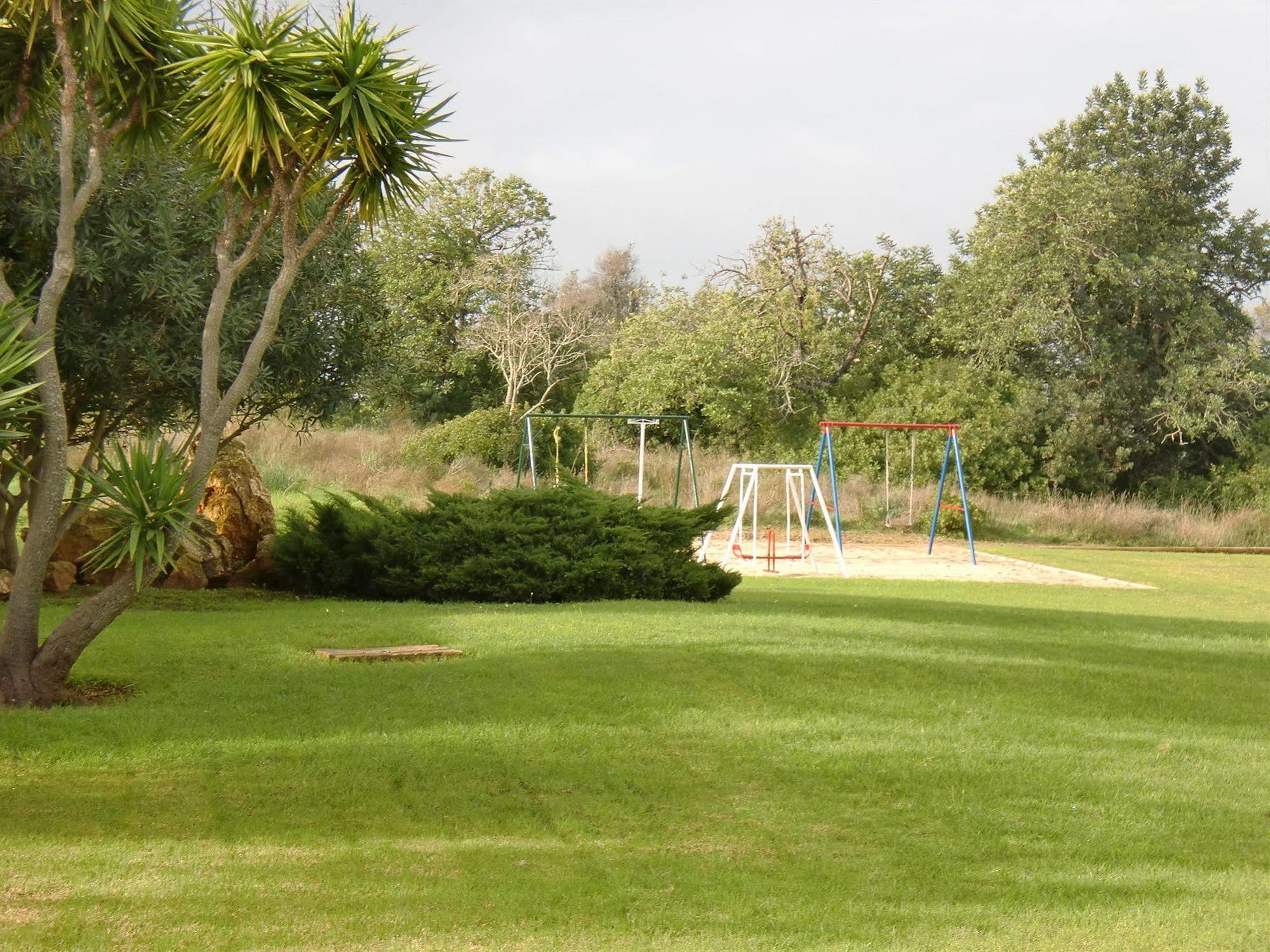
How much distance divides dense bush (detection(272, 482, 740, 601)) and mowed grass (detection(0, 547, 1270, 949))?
5.54 feet

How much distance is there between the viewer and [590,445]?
3020 cm

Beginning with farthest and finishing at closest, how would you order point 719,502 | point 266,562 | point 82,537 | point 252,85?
point 719,502
point 266,562
point 82,537
point 252,85

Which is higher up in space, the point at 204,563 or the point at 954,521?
the point at 954,521

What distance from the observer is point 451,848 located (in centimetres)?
549

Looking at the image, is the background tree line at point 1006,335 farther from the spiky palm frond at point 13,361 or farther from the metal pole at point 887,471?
the spiky palm frond at point 13,361

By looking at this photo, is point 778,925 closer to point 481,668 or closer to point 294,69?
point 481,668

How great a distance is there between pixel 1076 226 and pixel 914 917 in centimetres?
3150

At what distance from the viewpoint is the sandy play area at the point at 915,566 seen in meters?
18.8

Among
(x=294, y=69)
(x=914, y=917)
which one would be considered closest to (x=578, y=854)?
(x=914, y=917)

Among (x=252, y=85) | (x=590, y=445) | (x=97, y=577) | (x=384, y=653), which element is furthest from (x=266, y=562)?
(x=590, y=445)

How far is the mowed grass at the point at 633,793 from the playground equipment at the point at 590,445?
211 inches

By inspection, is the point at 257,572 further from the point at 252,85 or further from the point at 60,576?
the point at 252,85

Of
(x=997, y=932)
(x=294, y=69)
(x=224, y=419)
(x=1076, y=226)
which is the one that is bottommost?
(x=997, y=932)

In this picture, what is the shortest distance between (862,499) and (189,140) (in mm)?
23633
